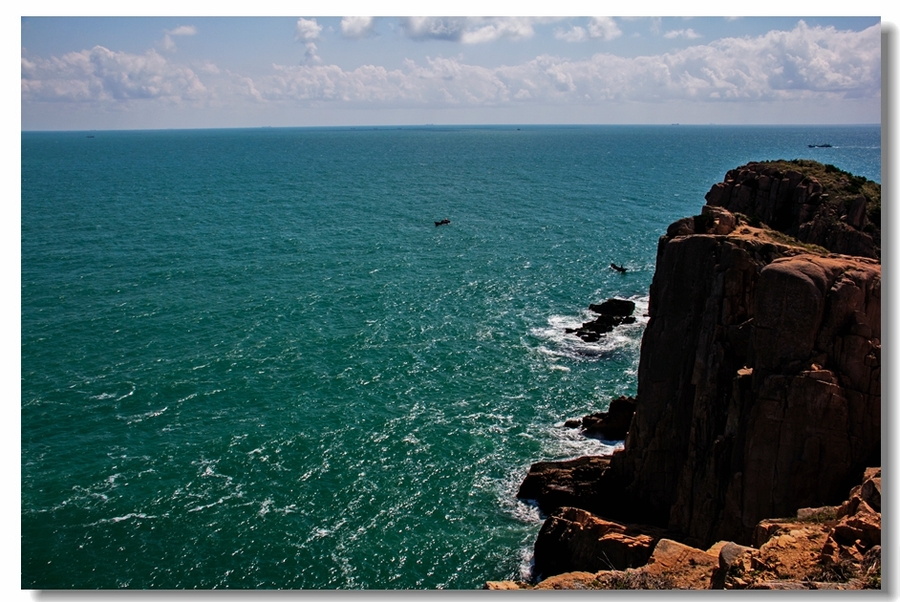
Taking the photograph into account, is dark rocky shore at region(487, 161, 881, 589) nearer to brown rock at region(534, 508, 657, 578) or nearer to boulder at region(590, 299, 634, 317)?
brown rock at region(534, 508, 657, 578)

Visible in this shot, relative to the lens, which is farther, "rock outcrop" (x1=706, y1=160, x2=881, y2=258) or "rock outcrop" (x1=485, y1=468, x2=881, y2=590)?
"rock outcrop" (x1=706, y1=160, x2=881, y2=258)

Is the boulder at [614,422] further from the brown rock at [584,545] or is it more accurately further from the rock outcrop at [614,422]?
the brown rock at [584,545]

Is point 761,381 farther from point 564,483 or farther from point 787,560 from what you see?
point 564,483

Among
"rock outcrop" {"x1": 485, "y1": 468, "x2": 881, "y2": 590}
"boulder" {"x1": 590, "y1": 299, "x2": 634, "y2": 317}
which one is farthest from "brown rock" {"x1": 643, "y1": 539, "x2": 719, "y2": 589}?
"boulder" {"x1": 590, "y1": 299, "x2": 634, "y2": 317}

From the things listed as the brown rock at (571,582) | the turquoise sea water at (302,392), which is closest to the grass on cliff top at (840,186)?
the turquoise sea water at (302,392)

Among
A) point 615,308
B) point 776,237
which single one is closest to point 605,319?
point 615,308
